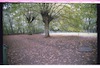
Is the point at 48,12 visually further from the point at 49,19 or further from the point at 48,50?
the point at 48,50

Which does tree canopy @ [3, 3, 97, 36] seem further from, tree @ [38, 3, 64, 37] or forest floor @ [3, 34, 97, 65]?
forest floor @ [3, 34, 97, 65]

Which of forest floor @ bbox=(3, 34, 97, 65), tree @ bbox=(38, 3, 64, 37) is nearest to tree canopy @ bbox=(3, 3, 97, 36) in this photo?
tree @ bbox=(38, 3, 64, 37)

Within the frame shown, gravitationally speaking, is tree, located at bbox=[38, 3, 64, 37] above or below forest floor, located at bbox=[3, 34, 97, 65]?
above

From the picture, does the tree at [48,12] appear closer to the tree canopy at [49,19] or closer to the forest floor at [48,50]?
the tree canopy at [49,19]

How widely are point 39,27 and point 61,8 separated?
18.5 inches

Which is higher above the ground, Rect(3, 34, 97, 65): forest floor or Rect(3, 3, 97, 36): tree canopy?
Rect(3, 3, 97, 36): tree canopy

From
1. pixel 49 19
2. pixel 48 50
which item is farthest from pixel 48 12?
pixel 48 50

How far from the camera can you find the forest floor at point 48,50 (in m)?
4.06

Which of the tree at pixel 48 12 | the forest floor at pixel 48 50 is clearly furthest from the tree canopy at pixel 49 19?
the forest floor at pixel 48 50

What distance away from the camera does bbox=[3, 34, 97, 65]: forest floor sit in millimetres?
4062

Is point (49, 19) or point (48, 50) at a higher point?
point (49, 19)

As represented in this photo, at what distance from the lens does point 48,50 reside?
4059 millimetres

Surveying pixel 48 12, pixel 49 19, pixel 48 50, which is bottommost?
pixel 48 50

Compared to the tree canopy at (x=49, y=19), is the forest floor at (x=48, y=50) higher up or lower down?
lower down
